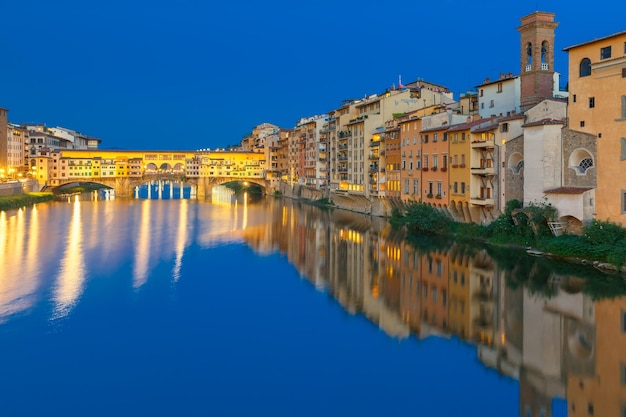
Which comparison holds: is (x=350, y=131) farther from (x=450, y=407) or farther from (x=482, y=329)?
(x=450, y=407)

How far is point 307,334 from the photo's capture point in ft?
46.2

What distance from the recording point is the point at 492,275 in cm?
1941

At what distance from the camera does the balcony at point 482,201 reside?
84.4 ft

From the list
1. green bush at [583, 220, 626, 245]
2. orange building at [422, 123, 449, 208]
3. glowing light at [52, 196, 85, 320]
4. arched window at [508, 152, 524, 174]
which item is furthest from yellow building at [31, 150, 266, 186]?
green bush at [583, 220, 626, 245]

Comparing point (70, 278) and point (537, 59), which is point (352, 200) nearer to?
point (537, 59)

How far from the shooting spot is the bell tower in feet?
83.8

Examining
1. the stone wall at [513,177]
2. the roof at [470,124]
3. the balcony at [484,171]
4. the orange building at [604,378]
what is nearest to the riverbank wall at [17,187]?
the roof at [470,124]

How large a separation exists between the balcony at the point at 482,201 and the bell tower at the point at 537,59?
4300 millimetres

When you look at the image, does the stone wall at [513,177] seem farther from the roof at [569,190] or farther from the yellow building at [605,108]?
the yellow building at [605,108]

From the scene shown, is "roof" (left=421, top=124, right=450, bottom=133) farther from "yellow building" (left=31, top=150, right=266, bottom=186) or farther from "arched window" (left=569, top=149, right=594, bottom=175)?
"yellow building" (left=31, top=150, right=266, bottom=186)

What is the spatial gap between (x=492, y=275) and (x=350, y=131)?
26289 millimetres

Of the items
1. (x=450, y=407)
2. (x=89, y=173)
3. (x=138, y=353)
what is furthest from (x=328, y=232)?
(x=89, y=173)

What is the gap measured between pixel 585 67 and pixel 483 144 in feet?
19.0

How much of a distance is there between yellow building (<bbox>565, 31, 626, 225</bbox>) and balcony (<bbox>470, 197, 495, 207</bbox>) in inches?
209
